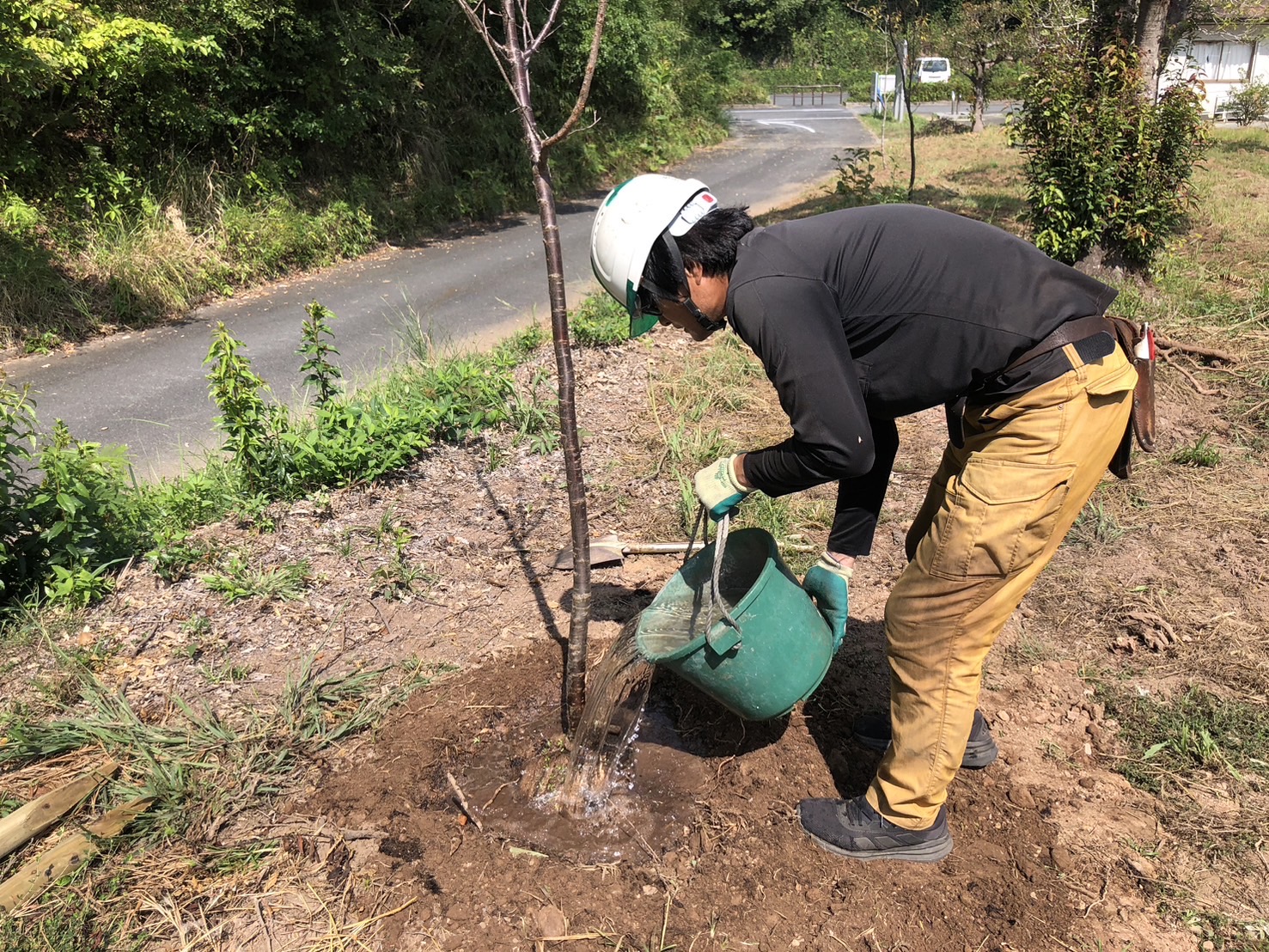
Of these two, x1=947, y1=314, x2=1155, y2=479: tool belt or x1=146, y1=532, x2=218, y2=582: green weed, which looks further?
x1=146, y1=532, x2=218, y2=582: green weed

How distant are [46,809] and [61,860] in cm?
20

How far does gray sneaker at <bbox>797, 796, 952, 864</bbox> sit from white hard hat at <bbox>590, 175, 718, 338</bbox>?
4.95 ft

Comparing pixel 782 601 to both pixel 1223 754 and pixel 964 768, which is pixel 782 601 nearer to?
pixel 964 768

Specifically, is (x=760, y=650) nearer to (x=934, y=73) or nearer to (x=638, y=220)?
(x=638, y=220)

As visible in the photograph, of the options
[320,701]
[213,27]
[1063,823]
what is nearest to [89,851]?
[320,701]

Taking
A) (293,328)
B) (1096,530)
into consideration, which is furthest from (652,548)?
(293,328)

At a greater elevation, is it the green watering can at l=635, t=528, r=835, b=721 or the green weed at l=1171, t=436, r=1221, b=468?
the green watering can at l=635, t=528, r=835, b=721

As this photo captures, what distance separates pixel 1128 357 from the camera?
2.06m

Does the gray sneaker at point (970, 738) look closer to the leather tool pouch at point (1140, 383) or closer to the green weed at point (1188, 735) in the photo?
the green weed at point (1188, 735)

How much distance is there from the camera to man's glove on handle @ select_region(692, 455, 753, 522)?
2123 mm

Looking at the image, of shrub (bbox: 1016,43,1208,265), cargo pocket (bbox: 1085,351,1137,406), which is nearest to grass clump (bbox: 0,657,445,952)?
cargo pocket (bbox: 1085,351,1137,406)

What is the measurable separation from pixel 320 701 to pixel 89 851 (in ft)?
2.51

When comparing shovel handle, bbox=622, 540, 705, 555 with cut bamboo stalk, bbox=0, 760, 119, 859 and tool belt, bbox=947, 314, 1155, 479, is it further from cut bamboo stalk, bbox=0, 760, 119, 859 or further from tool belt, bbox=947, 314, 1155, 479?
cut bamboo stalk, bbox=0, 760, 119, 859

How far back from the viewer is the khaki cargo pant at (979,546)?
1.94m
